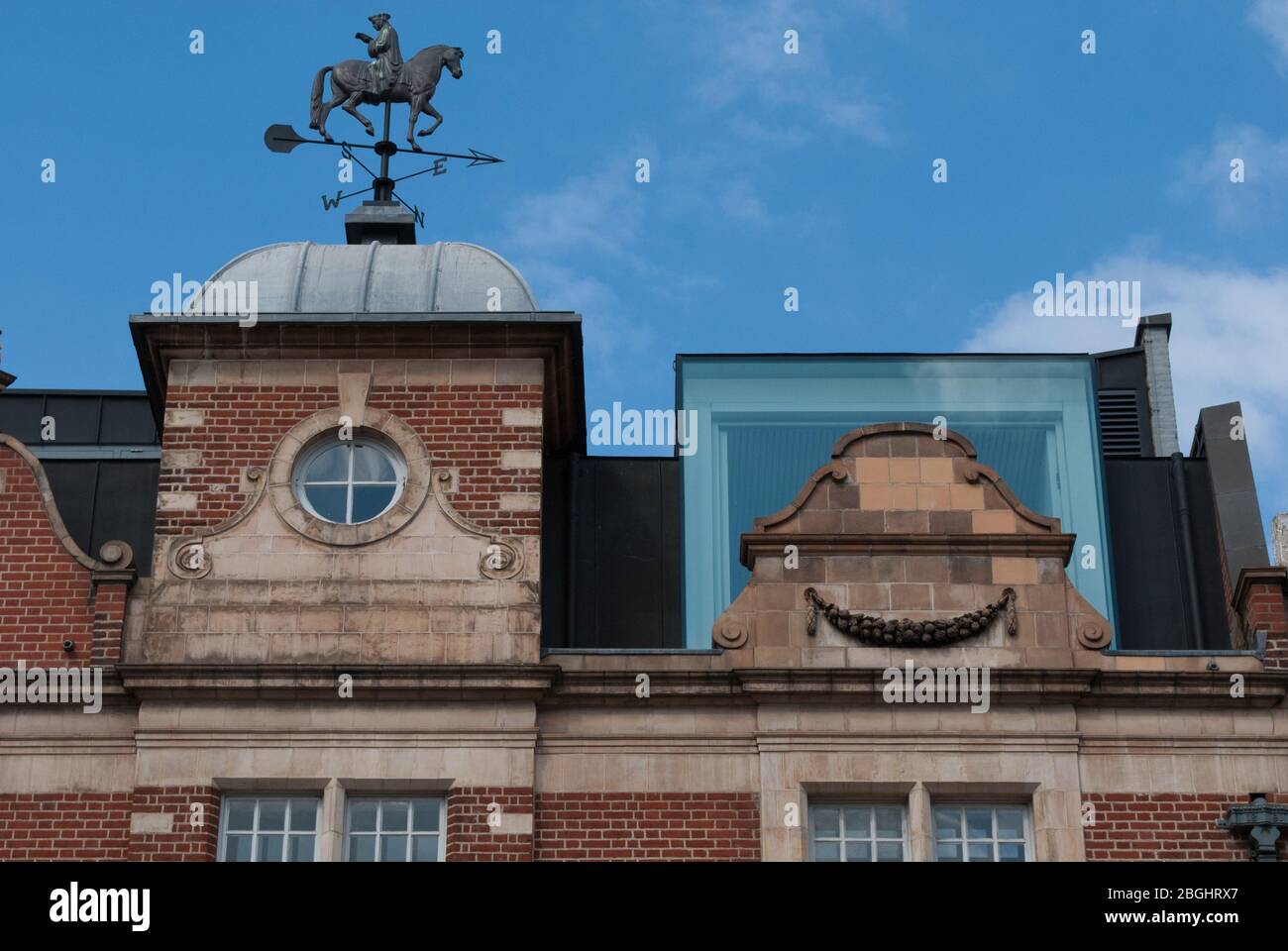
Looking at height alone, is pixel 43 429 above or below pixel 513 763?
above

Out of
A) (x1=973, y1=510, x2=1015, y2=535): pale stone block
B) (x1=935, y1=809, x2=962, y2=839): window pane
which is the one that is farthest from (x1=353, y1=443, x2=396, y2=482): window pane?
(x1=935, y1=809, x2=962, y2=839): window pane

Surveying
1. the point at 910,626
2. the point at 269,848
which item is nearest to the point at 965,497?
the point at 910,626

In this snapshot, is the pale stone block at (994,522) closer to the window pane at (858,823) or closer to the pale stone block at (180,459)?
the window pane at (858,823)

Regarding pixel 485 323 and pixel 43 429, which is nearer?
pixel 485 323

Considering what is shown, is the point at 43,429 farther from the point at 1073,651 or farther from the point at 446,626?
the point at 1073,651

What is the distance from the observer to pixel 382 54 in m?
26.6

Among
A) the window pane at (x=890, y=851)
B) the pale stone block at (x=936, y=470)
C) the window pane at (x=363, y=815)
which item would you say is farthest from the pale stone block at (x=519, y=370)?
the window pane at (x=890, y=851)

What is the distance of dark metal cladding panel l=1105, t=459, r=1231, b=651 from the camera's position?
82.2 feet

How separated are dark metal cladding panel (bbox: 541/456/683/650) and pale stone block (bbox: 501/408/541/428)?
5.95 ft

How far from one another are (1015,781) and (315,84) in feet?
35.8

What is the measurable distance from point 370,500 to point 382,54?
6024 mm

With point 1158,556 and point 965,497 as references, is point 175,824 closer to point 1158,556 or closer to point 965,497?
point 965,497

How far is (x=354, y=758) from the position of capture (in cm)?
2162
